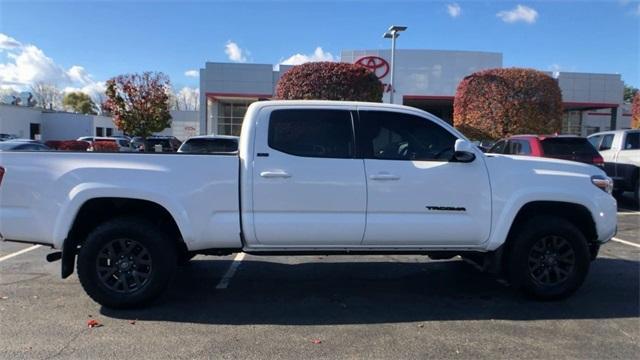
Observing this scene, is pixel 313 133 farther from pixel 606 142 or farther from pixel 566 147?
pixel 606 142

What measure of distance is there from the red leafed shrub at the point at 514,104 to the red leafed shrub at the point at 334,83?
514 centimetres

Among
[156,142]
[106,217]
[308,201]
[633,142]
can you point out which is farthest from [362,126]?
[156,142]

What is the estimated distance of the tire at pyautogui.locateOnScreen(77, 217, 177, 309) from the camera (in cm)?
508

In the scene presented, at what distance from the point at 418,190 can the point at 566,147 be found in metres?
7.95

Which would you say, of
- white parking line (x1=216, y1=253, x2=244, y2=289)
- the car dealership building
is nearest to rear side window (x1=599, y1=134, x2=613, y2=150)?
white parking line (x1=216, y1=253, x2=244, y2=289)

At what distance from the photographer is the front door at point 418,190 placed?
5.24 m

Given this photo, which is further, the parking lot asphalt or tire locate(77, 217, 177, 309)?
tire locate(77, 217, 177, 309)

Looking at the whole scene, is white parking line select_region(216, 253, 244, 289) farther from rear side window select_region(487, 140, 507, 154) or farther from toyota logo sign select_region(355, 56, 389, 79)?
toyota logo sign select_region(355, 56, 389, 79)

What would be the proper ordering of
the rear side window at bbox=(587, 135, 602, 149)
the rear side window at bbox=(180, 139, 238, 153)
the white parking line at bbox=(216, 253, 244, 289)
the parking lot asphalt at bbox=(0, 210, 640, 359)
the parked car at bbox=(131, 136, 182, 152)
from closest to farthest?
the parking lot asphalt at bbox=(0, 210, 640, 359), the white parking line at bbox=(216, 253, 244, 289), the rear side window at bbox=(180, 139, 238, 153), the rear side window at bbox=(587, 135, 602, 149), the parked car at bbox=(131, 136, 182, 152)

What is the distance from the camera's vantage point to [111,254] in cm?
515

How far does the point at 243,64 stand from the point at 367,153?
Answer: 24.8 m

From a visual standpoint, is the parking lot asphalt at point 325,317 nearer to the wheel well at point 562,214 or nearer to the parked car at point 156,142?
the wheel well at point 562,214

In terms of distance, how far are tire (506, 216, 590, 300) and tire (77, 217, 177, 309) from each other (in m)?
3.45

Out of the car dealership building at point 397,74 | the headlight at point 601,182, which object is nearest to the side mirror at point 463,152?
the headlight at point 601,182
